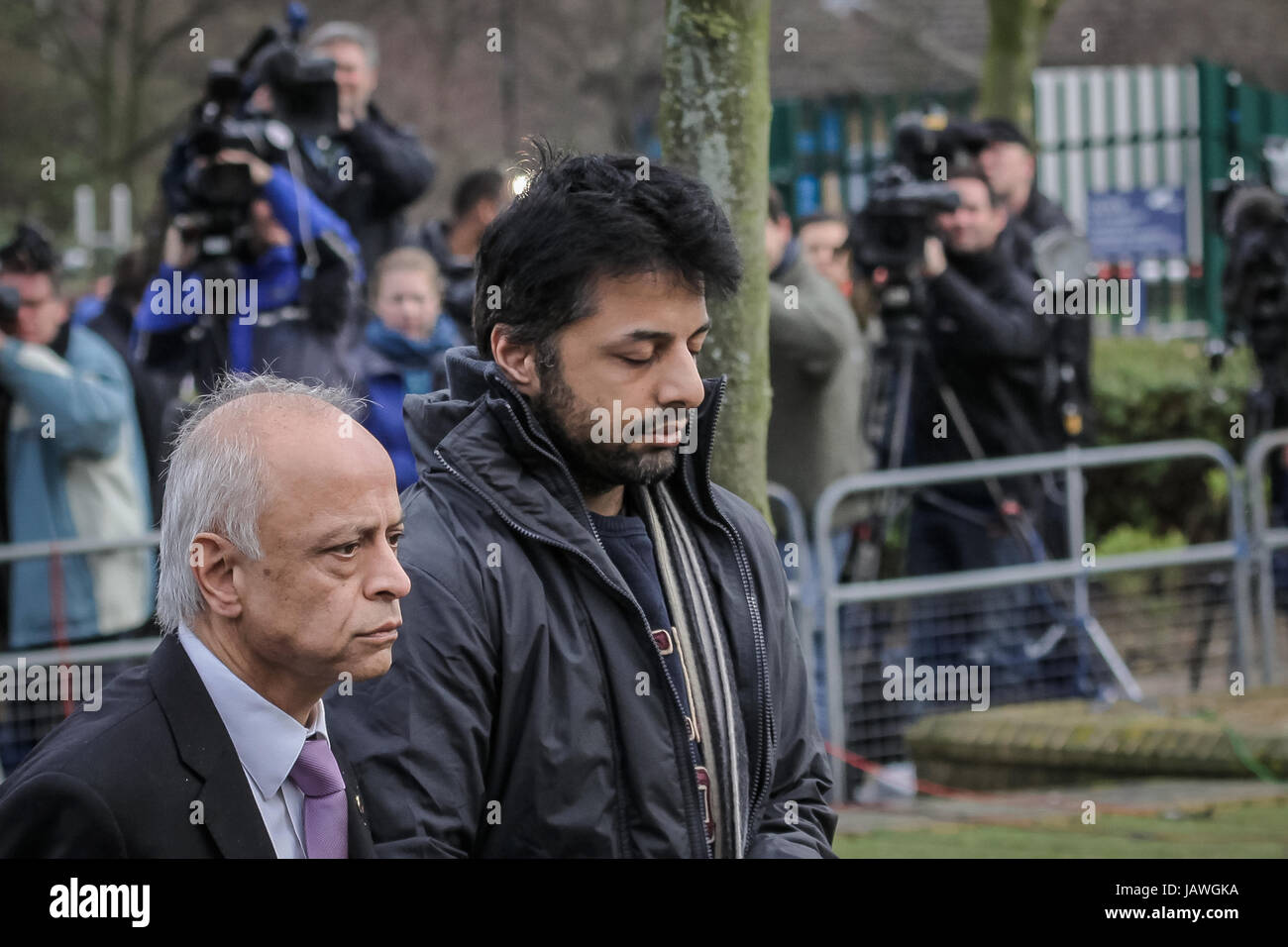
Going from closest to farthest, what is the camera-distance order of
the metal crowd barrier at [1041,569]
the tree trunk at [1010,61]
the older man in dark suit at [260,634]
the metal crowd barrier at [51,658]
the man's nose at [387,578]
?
the older man in dark suit at [260,634] → the man's nose at [387,578] → the metal crowd barrier at [51,658] → the metal crowd barrier at [1041,569] → the tree trunk at [1010,61]

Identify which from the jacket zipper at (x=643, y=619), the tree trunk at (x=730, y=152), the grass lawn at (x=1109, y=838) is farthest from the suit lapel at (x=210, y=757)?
the grass lawn at (x=1109, y=838)

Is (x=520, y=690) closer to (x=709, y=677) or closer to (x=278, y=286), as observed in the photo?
(x=709, y=677)

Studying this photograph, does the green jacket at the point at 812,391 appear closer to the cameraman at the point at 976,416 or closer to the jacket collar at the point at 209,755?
the cameraman at the point at 976,416

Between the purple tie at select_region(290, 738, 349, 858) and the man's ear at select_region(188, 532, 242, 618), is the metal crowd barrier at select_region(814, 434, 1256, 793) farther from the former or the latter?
the man's ear at select_region(188, 532, 242, 618)

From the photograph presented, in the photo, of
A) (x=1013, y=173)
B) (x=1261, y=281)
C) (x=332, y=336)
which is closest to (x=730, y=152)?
(x=332, y=336)

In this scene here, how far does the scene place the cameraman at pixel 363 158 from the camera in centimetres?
757

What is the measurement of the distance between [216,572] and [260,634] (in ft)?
0.32

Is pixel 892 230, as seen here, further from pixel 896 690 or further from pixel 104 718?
pixel 104 718

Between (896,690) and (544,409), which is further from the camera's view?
(896,690)

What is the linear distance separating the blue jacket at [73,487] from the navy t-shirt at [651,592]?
162 inches

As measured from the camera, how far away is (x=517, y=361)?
122 inches

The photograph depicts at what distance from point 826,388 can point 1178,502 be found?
382cm
